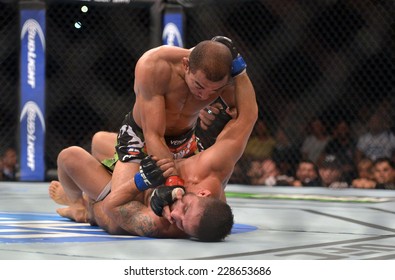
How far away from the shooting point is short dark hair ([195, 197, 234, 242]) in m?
1.82

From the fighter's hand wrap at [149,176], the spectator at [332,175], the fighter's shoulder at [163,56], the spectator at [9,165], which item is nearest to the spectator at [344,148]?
the spectator at [332,175]

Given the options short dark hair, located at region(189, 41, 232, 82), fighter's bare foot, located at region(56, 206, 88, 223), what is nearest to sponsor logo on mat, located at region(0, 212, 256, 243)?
fighter's bare foot, located at region(56, 206, 88, 223)

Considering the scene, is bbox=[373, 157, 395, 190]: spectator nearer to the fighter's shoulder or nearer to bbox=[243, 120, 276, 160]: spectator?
bbox=[243, 120, 276, 160]: spectator

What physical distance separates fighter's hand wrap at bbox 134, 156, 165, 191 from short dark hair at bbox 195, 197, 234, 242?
0.17 metres

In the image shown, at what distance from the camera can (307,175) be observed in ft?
14.5

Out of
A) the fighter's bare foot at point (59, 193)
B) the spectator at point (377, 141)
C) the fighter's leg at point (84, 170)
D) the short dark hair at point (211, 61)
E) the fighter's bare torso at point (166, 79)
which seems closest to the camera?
the short dark hair at point (211, 61)

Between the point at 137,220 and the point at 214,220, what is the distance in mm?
268

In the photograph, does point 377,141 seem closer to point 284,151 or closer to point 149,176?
point 284,151

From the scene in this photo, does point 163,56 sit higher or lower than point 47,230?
higher

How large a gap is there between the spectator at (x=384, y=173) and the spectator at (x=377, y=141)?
41 mm

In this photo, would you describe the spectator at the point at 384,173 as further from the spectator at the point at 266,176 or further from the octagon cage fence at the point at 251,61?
the spectator at the point at 266,176

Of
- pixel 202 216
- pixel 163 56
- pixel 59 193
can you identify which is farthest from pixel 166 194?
pixel 59 193

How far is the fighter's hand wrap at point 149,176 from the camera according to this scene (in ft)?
6.31
